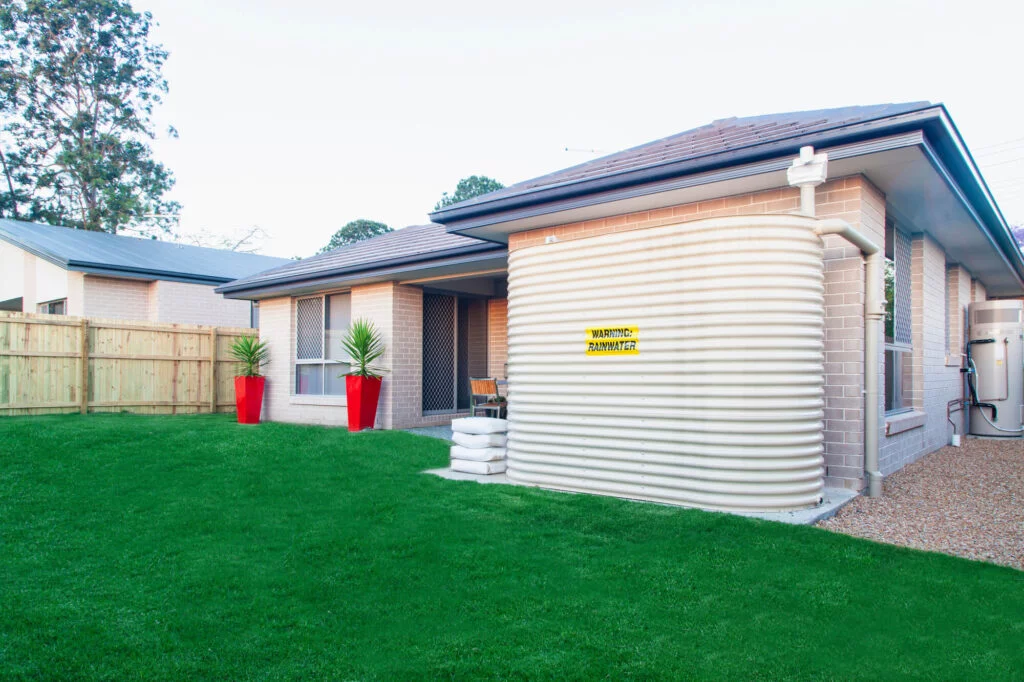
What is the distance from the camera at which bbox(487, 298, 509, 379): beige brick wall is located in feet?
42.1

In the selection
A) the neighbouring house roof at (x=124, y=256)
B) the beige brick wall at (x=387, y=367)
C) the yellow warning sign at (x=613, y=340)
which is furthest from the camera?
the neighbouring house roof at (x=124, y=256)

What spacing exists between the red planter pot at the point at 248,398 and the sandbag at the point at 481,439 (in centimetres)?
620

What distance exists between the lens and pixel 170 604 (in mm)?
3494

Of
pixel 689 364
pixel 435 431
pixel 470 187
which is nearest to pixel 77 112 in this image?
pixel 470 187

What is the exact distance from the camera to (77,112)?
1139 inches

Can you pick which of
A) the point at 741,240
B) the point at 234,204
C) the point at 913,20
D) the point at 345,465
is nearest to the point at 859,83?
the point at 913,20

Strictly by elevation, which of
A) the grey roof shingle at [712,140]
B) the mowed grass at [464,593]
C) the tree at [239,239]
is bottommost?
the mowed grass at [464,593]

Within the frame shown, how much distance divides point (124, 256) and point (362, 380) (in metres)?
9.75

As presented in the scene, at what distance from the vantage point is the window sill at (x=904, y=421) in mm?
6779

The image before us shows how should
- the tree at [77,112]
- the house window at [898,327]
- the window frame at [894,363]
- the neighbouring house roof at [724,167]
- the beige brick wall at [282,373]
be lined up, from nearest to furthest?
the neighbouring house roof at [724,167] → the window frame at [894,363] → the house window at [898,327] → the beige brick wall at [282,373] → the tree at [77,112]

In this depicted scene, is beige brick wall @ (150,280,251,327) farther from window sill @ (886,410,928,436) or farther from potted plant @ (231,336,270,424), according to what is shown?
window sill @ (886,410,928,436)

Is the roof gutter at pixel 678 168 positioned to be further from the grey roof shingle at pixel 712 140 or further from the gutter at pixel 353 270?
the gutter at pixel 353 270

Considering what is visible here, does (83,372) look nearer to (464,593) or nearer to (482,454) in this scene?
(482,454)

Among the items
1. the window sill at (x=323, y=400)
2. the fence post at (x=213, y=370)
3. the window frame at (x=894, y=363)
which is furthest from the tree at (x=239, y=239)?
the window frame at (x=894, y=363)
